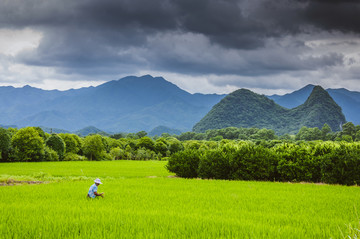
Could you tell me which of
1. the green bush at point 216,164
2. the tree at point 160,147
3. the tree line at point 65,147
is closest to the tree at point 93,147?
the tree line at point 65,147

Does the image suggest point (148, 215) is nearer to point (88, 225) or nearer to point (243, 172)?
point (88, 225)

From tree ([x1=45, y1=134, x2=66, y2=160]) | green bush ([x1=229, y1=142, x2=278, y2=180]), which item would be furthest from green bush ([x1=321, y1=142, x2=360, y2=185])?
tree ([x1=45, y1=134, x2=66, y2=160])

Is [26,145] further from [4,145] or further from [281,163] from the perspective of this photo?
[281,163]

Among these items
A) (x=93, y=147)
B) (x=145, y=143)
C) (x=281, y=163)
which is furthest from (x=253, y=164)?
(x=145, y=143)

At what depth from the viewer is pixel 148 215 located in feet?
32.2

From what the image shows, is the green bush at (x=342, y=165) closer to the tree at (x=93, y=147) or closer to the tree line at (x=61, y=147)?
the tree line at (x=61, y=147)

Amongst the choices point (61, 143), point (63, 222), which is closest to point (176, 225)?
point (63, 222)

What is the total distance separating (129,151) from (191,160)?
8015cm

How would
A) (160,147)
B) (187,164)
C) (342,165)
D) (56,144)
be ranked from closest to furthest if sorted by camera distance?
(342,165) → (187,164) → (56,144) → (160,147)

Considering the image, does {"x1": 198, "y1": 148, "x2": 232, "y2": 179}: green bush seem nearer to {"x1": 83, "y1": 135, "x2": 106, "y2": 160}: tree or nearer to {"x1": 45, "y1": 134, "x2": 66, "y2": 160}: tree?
{"x1": 45, "y1": 134, "x2": 66, "y2": 160}: tree

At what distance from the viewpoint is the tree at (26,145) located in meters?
66.7

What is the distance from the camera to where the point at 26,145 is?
222 feet

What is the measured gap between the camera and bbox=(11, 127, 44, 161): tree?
219 ft

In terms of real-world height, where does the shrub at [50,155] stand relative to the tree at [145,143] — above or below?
below
